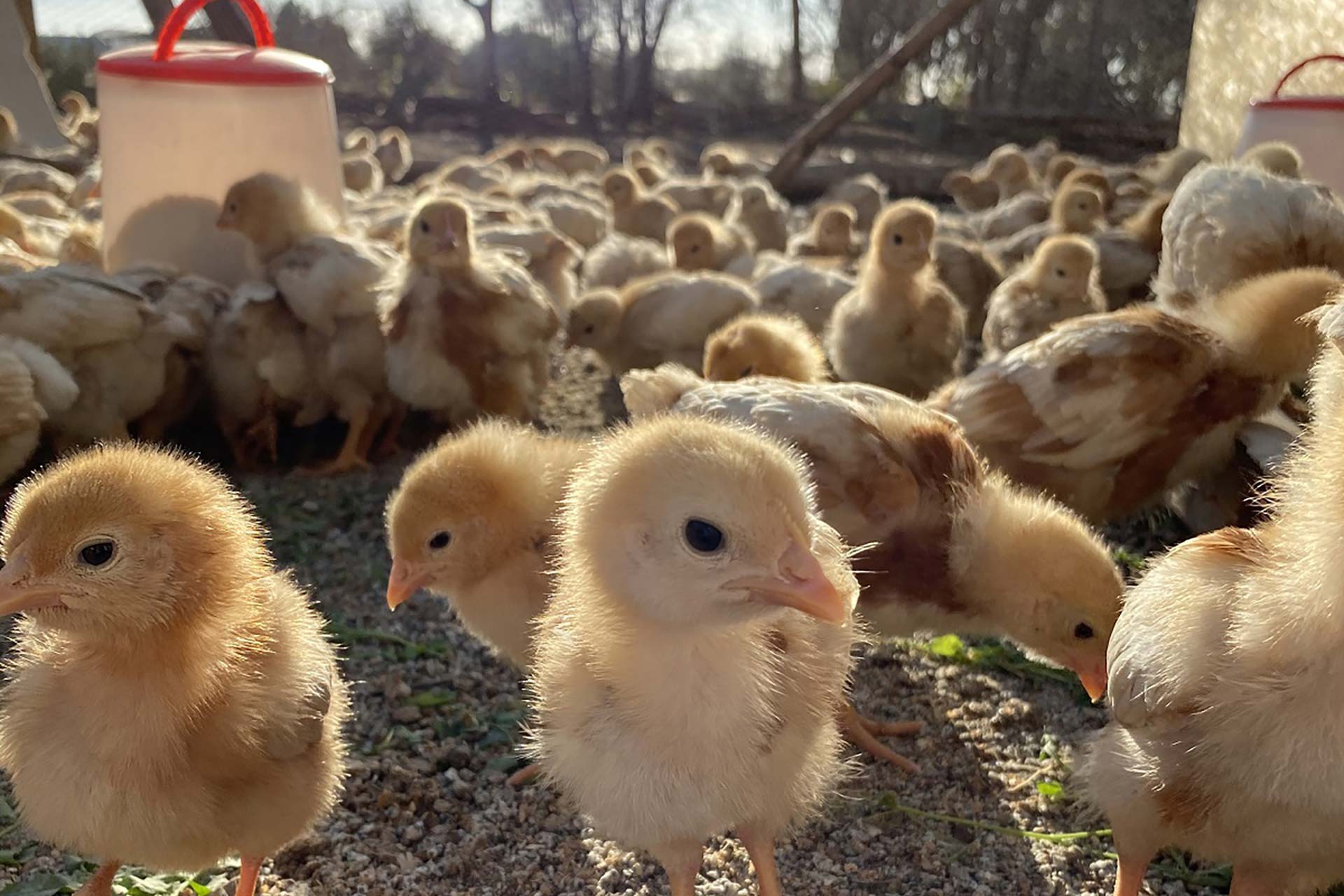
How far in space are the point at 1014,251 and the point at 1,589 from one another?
Answer: 191 inches

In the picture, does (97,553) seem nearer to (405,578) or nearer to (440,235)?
(405,578)

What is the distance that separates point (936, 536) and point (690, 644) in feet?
2.78

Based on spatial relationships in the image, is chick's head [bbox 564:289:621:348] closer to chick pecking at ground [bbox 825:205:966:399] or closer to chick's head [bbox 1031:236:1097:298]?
chick pecking at ground [bbox 825:205:966:399]

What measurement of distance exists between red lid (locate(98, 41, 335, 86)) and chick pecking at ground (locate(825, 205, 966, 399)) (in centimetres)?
201

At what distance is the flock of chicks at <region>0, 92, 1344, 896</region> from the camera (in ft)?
4.16

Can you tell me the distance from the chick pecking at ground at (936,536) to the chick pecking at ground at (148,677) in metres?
0.86

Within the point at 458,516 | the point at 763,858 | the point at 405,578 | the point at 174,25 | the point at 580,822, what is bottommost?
the point at 580,822

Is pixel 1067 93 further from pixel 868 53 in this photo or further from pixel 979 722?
pixel 979 722

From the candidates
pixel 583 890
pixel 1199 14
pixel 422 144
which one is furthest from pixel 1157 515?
pixel 422 144

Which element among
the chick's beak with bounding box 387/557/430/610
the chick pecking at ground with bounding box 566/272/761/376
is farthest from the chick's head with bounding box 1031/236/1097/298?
the chick's beak with bounding box 387/557/430/610

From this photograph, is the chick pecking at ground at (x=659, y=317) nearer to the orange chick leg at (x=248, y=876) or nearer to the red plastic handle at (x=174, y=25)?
the red plastic handle at (x=174, y=25)

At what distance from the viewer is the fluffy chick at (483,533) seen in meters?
1.89

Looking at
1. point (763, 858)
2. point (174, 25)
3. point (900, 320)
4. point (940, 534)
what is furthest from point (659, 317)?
point (763, 858)

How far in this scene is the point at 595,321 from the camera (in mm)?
4020
